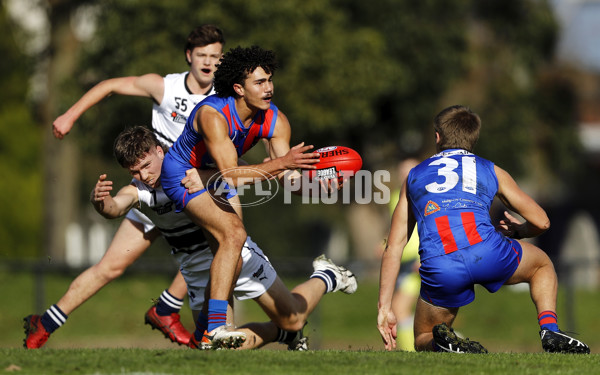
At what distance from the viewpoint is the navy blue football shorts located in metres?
6.36

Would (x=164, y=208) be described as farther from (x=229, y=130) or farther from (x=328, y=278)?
(x=328, y=278)

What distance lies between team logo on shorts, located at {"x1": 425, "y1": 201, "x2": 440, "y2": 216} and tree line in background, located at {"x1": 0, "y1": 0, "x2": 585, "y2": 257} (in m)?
12.4

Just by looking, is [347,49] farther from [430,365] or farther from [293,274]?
[430,365]

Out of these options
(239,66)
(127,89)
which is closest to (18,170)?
(127,89)

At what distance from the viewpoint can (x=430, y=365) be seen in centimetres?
554

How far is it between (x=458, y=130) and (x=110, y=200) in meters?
2.72

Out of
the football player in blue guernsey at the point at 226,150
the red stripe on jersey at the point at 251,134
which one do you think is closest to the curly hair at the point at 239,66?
the football player in blue guernsey at the point at 226,150

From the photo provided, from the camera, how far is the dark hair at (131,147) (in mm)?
7273

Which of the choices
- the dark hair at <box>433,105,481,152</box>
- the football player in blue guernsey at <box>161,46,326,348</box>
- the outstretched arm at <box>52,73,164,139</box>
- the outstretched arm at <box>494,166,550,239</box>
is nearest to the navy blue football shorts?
the outstretched arm at <box>494,166,550,239</box>

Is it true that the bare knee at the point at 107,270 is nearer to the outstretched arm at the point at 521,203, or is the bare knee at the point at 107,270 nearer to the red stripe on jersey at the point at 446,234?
the red stripe on jersey at the point at 446,234

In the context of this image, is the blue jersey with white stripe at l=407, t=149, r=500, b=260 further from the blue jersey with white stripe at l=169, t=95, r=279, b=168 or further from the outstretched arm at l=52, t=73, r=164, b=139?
the outstretched arm at l=52, t=73, r=164, b=139

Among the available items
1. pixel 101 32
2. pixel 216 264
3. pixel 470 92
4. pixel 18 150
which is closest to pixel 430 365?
pixel 216 264

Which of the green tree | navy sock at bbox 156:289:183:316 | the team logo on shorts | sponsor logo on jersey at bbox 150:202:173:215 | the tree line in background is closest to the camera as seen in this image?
the team logo on shorts

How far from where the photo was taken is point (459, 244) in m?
6.38
